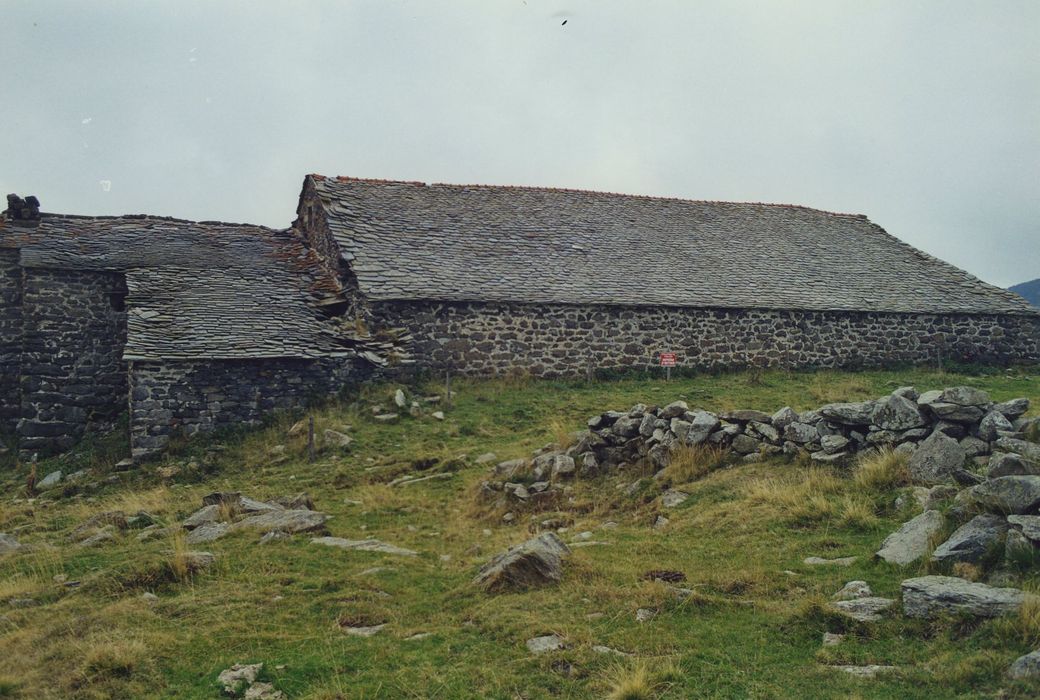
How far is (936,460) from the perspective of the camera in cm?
778

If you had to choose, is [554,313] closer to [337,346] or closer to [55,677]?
[337,346]

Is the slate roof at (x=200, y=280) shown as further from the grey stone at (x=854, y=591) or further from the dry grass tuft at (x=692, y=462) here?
the grey stone at (x=854, y=591)

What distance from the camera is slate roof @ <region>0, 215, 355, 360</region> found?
1555 centimetres

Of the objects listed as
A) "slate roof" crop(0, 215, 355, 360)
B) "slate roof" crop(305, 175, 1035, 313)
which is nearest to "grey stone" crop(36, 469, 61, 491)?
"slate roof" crop(0, 215, 355, 360)

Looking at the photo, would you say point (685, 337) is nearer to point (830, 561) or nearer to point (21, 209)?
point (830, 561)

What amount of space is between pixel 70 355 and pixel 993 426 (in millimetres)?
17986

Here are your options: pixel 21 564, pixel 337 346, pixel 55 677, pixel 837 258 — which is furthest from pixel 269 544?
pixel 837 258

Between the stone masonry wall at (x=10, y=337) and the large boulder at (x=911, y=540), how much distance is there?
18090 mm

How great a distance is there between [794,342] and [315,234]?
14062mm

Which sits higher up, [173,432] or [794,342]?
[794,342]

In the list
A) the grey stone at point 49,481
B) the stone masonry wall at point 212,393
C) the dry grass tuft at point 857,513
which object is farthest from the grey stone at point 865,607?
the grey stone at point 49,481

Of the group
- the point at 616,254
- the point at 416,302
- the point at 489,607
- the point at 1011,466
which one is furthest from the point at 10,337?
the point at 1011,466

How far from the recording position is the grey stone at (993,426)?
7.80m

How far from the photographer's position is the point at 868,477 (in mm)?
8117
